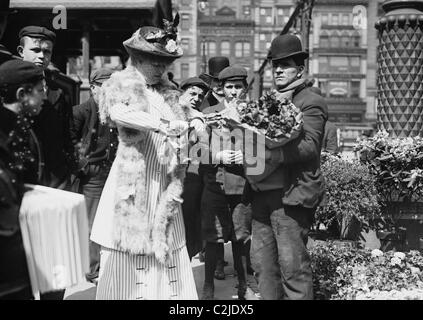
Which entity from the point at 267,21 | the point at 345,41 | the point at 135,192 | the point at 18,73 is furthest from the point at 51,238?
the point at 345,41

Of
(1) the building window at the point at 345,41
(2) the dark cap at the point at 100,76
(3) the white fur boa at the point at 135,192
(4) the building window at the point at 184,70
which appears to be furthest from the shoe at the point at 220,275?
(1) the building window at the point at 345,41

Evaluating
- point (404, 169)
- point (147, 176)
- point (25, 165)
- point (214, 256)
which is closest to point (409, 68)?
point (404, 169)

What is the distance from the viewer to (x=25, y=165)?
2.97 metres

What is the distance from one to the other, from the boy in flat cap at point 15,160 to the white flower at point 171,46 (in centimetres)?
98

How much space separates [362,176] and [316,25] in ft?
191

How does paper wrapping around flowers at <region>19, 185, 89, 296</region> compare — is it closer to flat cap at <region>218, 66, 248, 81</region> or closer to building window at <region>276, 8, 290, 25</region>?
flat cap at <region>218, 66, 248, 81</region>

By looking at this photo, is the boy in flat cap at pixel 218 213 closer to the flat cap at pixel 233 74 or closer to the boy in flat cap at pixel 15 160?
the flat cap at pixel 233 74

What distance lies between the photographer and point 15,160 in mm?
2770

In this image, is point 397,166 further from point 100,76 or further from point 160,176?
point 100,76

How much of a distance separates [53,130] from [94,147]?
5.98ft

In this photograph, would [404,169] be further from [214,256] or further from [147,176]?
[147,176]

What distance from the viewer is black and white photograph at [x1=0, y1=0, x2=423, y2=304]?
2.88 metres

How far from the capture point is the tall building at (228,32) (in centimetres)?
5775

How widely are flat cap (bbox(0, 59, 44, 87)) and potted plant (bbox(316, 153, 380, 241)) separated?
369 centimetres
